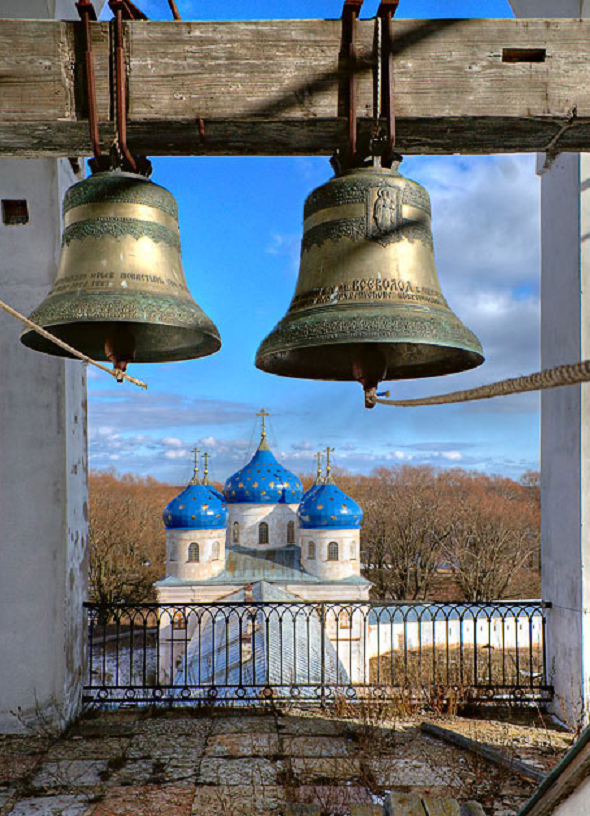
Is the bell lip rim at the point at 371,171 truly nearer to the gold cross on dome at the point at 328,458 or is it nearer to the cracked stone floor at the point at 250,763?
the cracked stone floor at the point at 250,763

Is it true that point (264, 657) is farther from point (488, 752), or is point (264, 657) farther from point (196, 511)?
point (196, 511)

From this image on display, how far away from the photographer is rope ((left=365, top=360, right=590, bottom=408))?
1.21m

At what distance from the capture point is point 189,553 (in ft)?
69.7

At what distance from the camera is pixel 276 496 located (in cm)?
2502

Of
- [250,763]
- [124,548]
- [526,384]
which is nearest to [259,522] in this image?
[124,548]

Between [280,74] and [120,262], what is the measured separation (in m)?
0.82

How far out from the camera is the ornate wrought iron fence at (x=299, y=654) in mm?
6020

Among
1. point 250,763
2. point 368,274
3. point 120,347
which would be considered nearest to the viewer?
point 368,274

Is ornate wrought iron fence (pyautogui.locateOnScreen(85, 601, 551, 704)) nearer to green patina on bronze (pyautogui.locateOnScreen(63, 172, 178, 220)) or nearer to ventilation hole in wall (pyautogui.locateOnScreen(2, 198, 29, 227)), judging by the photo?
ventilation hole in wall (pyautogui.locateOnScreen(2, 198, 29, 227))

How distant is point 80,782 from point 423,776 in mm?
2122

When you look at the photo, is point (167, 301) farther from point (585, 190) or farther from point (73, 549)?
point (585, 190)

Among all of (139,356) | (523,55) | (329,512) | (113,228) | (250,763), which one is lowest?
(329,512)

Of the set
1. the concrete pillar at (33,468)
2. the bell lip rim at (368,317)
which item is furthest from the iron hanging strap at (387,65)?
the concrete pillar at (33,468)

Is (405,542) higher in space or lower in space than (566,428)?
lower
